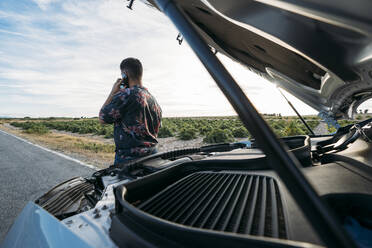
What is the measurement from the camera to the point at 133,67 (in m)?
2.51

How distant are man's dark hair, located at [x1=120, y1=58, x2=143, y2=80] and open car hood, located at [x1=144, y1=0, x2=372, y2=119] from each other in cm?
95

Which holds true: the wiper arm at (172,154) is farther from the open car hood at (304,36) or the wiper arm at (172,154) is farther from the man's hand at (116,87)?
the open car hood at (304,36)

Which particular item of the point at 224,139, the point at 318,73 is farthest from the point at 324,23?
the point at 224,139

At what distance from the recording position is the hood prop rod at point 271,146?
0.42 meters

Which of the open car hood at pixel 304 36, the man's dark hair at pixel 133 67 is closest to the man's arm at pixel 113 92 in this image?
the man's dark hair at pixel 133 67

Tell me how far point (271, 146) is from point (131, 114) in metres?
2.03

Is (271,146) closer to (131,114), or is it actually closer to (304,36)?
(304,36)

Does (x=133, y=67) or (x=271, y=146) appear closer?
(x=271, y=146)

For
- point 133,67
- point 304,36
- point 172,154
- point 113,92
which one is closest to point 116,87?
point 113,92

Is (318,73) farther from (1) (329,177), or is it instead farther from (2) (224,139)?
(2) (224,139)

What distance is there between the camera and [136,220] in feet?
2.59

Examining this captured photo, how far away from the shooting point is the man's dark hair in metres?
2.50

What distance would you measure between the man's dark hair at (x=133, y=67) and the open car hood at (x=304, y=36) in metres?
0.95

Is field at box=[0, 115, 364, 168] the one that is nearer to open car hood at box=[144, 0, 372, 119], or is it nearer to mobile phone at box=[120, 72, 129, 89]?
open car hood at box=[144, 0, 372, 119]
